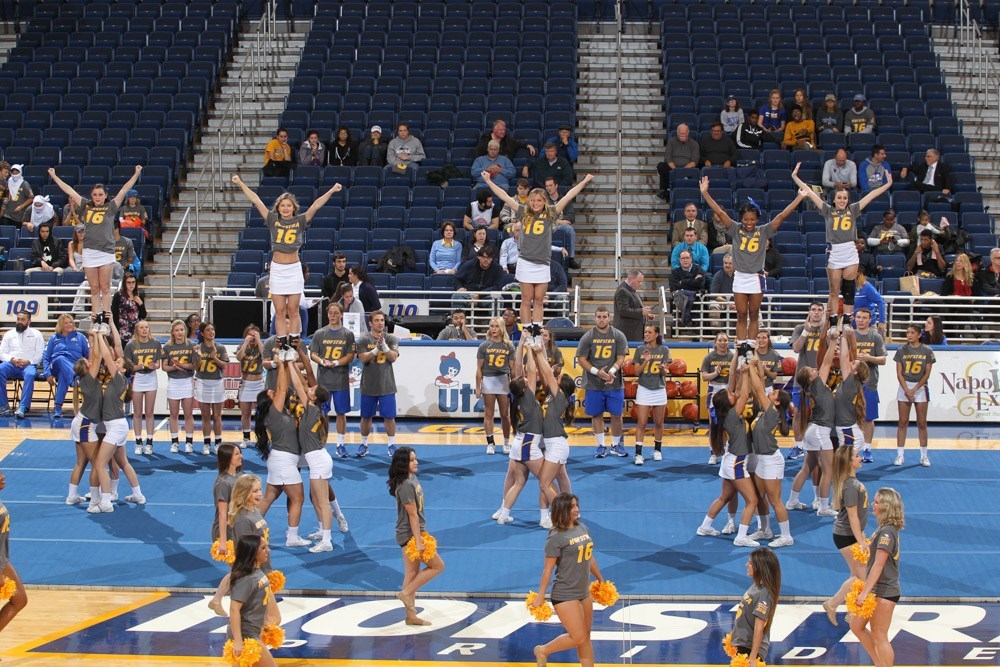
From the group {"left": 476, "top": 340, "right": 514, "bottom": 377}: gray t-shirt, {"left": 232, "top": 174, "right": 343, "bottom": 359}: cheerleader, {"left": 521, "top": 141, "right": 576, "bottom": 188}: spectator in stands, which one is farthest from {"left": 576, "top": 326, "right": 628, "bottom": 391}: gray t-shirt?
{"left": 521, "top": 141, "right": 576, "bottom": 188}: spectator in stands

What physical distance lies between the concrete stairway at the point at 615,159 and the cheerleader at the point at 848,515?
412 inches

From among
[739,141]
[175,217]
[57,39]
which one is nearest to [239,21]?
[57,39]

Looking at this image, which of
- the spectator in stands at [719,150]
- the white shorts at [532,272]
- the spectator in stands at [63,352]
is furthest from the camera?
the spectator in stands at [719,150]

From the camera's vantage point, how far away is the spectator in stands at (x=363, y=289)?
18.4m

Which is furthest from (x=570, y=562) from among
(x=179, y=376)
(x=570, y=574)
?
(x=179, y=376)

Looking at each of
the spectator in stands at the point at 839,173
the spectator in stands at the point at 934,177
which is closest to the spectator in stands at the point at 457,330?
the spectator in stands at the point at 839,173

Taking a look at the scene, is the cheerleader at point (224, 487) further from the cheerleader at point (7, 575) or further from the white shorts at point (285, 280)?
the white shorts at point (285, 280)

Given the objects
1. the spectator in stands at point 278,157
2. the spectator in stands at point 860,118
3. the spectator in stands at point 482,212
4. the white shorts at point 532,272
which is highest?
the spectator in stands at point 860,118

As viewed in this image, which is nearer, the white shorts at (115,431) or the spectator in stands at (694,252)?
the white shorts at (115,431)

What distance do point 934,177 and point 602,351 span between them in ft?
31.7

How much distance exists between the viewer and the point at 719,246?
2097 centimetres

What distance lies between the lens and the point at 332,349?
16391 millimetres

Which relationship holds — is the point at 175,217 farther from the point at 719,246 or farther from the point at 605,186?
the point at 719,246

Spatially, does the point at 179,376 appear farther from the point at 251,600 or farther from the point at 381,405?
the point at 251,600
